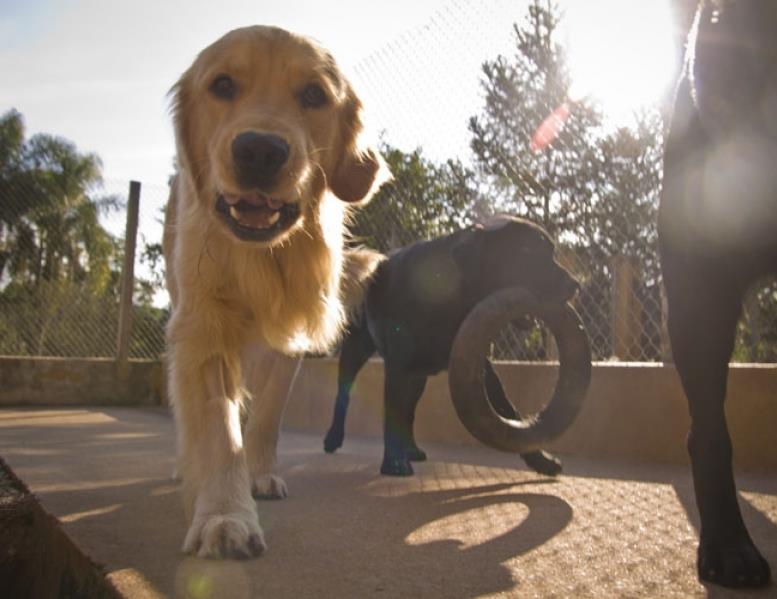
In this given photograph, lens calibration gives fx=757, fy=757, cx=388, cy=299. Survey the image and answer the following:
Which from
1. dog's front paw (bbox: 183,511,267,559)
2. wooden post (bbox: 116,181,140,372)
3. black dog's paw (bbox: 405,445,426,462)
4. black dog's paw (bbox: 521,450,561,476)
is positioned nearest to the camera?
dog's front paw (bbox: 183,511,267,559)

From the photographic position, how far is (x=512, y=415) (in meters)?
4.00

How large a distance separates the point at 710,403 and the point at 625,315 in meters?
3.24

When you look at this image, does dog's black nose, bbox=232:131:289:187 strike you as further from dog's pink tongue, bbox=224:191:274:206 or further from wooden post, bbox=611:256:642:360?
wooden post, bbox=611:256:642:360

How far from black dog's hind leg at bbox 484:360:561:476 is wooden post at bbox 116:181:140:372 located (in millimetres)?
5425

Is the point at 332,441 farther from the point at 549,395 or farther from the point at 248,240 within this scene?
the point at 248,240

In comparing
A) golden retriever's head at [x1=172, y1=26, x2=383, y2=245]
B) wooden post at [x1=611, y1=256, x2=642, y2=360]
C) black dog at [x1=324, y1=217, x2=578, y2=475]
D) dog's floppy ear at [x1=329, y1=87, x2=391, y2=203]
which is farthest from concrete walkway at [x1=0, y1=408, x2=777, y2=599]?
dog's floppy ear at [x1=329, y1=87, x2=391, y2=203]

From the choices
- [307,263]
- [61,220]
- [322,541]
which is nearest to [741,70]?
[322,541]

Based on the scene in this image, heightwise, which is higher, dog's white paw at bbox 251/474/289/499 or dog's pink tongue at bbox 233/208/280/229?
dog's pink tongue at bbox 233/208/280/229

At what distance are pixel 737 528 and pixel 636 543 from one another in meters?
0.53

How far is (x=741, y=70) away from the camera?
1.50 meters

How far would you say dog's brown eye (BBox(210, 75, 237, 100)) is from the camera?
281cm

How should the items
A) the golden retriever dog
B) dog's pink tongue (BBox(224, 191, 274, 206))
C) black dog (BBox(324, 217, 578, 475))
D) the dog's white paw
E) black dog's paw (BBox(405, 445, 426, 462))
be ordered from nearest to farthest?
the golden retriever dog < dog's pink tongue (BBox(224, 191, 274, 206)) < the dog's white paw < black dog (BBox(324, 217, 578, 475)) < black dog's paw (BBox(405, 445, 426, 462))

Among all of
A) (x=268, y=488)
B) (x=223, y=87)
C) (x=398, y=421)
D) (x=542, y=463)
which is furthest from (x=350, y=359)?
(x=223, y=87)

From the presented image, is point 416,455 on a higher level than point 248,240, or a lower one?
lower
